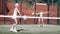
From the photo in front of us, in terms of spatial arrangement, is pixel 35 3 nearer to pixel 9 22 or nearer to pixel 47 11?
pixel 47 11

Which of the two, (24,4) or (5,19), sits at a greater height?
(24,4)

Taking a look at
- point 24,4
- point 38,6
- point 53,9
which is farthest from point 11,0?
point 53,9

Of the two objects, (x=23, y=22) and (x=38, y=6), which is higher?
(x=38, y=6)

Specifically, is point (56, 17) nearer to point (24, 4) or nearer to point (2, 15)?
point (24, 4)

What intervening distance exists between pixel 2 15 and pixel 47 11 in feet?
15.2

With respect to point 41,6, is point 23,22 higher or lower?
lower

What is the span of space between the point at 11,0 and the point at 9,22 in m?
2.27

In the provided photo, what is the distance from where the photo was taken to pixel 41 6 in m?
21.8

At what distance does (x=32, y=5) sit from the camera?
21953mm

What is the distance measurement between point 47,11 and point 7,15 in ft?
13.5

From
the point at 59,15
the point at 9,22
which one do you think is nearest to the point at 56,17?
the point at 59,15

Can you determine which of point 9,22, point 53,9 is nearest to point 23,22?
point 9,22

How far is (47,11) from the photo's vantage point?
21.9 meters

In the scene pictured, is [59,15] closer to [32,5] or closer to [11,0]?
[32,5]
